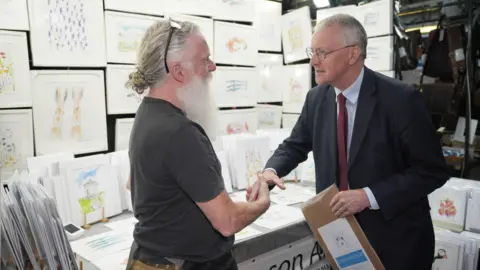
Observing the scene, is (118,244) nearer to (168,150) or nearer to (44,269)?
(44,269)

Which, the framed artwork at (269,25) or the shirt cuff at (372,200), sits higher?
the framed artwork at (269,25)

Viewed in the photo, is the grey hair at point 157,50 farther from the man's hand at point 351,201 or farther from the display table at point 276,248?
the display table at point 276,248

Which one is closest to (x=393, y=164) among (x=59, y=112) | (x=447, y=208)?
(x=447, y=208)

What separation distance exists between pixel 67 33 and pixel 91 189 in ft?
3.10

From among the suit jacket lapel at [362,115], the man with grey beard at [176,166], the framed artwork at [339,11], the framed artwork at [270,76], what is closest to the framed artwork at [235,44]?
the framed artwork at [270,76]

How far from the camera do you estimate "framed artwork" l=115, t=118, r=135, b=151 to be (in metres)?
2.60

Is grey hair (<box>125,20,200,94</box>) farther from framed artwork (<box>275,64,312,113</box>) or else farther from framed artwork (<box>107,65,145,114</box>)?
framed artwork (<box>275,64,312,113</box>)

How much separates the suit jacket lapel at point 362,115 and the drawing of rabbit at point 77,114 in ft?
5.54

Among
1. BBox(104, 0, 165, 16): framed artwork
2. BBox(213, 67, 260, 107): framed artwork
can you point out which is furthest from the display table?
BBox(104, 0, 165, 16): framed artwork

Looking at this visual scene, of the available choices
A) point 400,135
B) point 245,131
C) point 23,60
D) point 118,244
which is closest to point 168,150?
point 400,135

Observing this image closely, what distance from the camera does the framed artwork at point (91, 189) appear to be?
211 centimetres

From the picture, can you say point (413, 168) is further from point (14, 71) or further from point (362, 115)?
point (14, 71)

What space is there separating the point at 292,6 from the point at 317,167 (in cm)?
259

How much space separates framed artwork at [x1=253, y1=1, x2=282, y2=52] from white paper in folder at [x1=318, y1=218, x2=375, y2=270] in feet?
7.80
